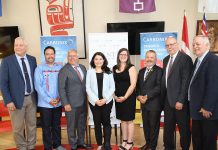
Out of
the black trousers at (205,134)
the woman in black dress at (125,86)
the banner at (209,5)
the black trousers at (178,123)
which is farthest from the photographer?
the banner at (209,5)

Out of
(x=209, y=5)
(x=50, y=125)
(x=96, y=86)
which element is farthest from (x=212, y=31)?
(x=50, y=125)

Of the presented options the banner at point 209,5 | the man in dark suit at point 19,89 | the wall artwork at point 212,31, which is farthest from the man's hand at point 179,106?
the wall artwork at point 212,31

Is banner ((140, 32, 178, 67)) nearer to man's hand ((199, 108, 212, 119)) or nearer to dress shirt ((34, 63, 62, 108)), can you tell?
dress shirt ((34, 63, 62, 108))

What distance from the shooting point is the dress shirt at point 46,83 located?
10.4 feet

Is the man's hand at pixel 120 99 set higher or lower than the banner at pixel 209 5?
lower

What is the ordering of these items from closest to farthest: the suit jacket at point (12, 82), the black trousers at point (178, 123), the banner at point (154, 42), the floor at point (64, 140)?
the black trousers at point (178, 123), the suit jacket at point (12, 82), the floor at point (64, 140), the banner at point (154, 42)

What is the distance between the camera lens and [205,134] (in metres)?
2.66

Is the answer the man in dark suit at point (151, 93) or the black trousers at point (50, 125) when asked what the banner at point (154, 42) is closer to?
the man in dark suit at point (151, 93)

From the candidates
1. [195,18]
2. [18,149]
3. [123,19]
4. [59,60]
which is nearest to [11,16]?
[59,60]

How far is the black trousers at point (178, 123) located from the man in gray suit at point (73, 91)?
1152 mm

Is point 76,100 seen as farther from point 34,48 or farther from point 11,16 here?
point 11,16

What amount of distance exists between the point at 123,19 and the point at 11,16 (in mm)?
2510

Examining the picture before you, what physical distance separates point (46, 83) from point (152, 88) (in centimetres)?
142

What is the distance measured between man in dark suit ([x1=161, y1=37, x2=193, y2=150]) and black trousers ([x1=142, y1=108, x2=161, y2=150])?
137mm
